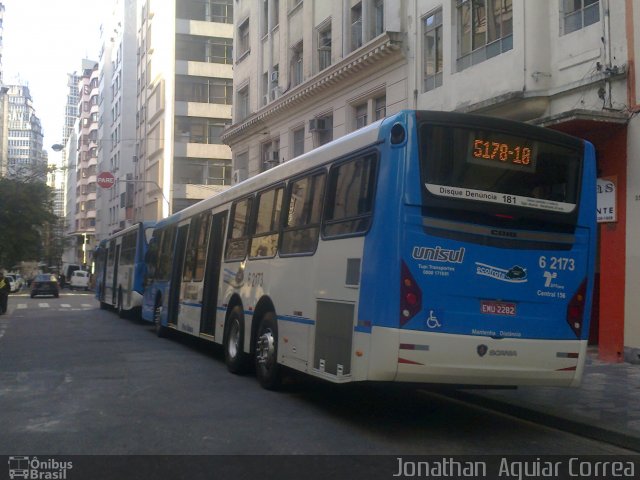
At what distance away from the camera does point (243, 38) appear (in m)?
34.6

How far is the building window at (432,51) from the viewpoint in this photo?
18984 mm

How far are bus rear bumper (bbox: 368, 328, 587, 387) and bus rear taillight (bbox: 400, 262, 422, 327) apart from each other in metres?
0.18

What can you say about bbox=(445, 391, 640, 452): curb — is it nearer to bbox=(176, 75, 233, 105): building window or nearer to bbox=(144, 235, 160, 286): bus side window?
bbox=(144, 235, 160, 286): bus side window

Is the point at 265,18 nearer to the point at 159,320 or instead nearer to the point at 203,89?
the point at 159,320

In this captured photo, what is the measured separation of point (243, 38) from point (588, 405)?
2882 cm

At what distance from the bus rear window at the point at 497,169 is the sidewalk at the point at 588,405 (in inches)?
91.7

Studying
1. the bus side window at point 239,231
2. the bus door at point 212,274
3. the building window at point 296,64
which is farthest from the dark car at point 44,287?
the bus side window at point 239,231

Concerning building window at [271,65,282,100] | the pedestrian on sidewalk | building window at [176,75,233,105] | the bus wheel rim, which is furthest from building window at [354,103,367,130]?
building window at [176,75,233,105]

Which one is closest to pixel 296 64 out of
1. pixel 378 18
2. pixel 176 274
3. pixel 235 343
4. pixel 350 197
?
pixel 378 18

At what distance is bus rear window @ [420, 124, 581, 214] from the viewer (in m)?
7.50

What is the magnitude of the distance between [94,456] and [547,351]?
4.65 metres

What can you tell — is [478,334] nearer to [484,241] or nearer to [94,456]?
[484,241]

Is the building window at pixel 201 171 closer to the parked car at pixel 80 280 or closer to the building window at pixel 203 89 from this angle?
the building window at pixel 203 89

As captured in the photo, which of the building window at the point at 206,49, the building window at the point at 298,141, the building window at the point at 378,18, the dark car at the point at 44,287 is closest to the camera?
the building window at the point at 378,18
